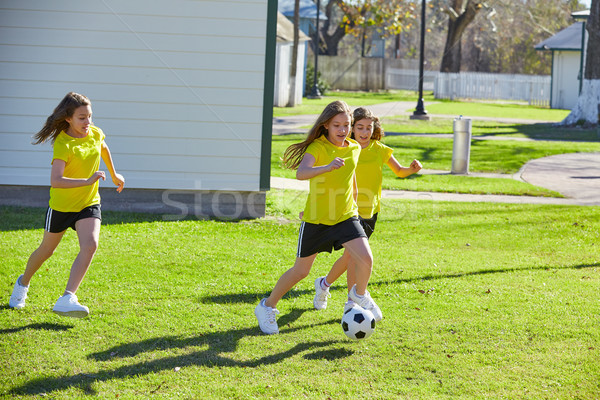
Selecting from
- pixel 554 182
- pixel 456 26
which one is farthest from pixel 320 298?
pixel 456 26

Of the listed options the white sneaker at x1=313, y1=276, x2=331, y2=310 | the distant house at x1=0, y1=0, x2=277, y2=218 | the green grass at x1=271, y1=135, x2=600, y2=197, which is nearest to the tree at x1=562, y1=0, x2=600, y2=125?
the green grass at x1=271, y1=135, x2=600, y2=197

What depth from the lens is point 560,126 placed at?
81.9 ft

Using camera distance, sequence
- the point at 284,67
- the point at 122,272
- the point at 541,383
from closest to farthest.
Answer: the point at 541,383, the point at 122,272, the point at 284,67

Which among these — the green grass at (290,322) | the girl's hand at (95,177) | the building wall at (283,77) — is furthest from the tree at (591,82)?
the girl's hand at (95,177)

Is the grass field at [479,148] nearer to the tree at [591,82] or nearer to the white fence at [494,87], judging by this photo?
the tree at [591,82]

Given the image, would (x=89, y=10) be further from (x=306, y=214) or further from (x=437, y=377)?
(x=437, y=377)

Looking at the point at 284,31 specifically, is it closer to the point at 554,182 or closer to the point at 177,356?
the point at 554,182

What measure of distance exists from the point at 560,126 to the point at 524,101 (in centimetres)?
2193

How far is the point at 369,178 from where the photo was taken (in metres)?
5.61

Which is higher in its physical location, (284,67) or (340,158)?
(284,67)

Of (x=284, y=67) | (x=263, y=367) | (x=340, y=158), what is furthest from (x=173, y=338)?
(x=284, y=67)

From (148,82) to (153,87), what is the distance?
3.5 inches

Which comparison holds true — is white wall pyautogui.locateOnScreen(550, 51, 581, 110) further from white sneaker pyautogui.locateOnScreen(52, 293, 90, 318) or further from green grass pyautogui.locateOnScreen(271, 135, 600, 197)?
white sneaker pyautogui.locateOnScreen(52, 293, 90, 318)

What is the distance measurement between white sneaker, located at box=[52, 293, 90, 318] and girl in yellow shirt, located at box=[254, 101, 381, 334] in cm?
131
